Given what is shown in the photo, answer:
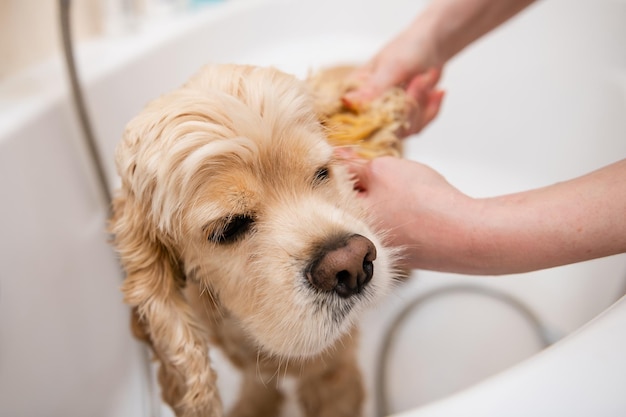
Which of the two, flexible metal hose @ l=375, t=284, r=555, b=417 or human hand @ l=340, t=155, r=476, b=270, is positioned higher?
human hand @ l=340, t=155, r=476, b=270

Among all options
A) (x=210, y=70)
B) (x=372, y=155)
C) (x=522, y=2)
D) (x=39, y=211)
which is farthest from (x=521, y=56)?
(x=39, y=211)

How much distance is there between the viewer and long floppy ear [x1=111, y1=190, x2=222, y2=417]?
2.63ft

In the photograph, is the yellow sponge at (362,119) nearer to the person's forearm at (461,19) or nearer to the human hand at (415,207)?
the human hand at (415,207)

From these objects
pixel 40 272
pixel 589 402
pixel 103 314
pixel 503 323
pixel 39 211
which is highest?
pixel 589 402

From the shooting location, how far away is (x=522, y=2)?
1.20m

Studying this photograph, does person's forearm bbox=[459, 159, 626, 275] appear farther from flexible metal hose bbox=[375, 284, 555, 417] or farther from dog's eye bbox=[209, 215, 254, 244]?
flexible metal hose bbox=[375, 284, 555, 417]

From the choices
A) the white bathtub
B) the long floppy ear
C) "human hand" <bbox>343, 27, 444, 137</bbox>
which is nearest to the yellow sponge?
"human hand" <bbox>343, 27, 444, 137</bbox>

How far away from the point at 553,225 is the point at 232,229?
1.67 ft

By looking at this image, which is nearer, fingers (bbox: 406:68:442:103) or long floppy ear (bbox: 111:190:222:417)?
long floppy ear (bbox: 111:190:222:417)

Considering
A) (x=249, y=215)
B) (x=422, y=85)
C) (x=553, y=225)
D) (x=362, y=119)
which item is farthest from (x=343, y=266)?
(x=422, y=85)

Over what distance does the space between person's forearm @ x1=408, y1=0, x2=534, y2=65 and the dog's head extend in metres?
0.63

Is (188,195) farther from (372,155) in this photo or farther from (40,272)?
(40,272)

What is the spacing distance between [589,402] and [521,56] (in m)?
1.44

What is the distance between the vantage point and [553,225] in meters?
0.72
